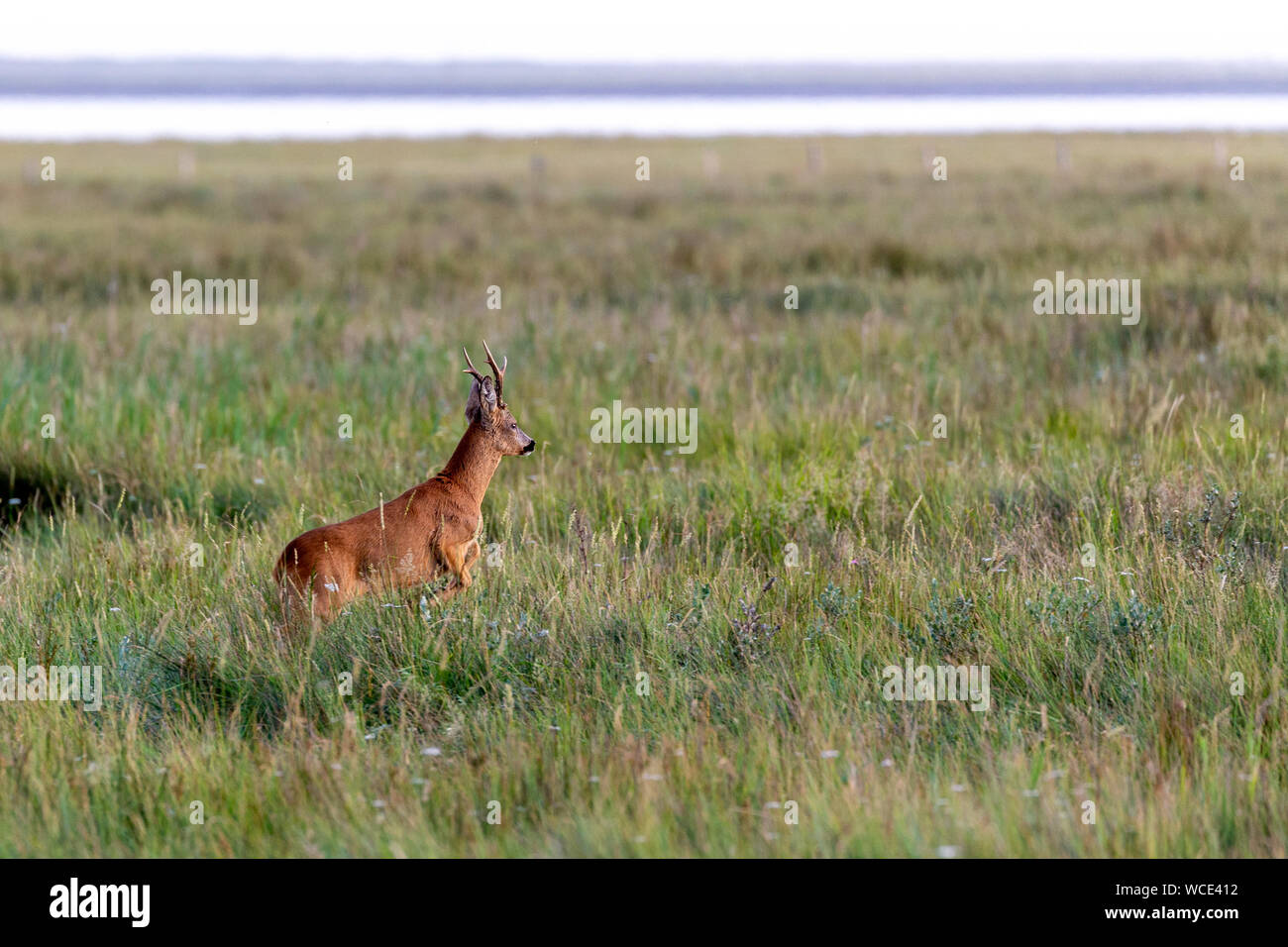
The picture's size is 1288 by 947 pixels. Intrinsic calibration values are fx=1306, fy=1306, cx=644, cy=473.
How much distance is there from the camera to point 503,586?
5.12 meters

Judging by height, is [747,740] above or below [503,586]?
below

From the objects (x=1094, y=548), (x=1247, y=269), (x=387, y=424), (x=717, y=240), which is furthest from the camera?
(x=717, y=240)

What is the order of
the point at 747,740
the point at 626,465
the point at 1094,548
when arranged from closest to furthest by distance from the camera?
the point at 747,740
the point at 1094,548
the point at 626,465

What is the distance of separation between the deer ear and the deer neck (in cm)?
5

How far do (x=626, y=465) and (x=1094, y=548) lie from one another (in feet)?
9.77

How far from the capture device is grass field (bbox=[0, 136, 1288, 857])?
3.57 metres

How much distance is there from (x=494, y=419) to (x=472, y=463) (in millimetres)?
194

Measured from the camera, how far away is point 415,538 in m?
4.81

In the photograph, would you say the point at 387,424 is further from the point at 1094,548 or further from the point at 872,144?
the point at 872,144

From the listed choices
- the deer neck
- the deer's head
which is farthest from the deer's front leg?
the deer's head

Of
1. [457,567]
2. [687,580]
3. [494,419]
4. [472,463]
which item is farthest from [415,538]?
[687,580]

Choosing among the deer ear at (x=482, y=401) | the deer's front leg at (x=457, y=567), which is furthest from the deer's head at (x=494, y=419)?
the deer's front leg at (x=457, y=567)

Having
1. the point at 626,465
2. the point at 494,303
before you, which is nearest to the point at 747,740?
the point at 626,465

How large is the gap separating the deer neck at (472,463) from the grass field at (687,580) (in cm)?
31
